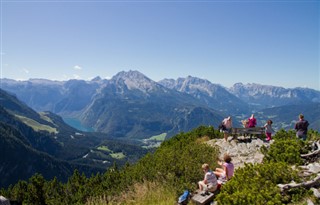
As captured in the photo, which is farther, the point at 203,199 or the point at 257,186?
the point at 203,199

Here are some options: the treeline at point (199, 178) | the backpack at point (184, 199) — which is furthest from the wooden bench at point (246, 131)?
the backpack at point (184, 199)

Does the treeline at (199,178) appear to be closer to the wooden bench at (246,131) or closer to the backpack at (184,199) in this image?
the backpack at (184,199)

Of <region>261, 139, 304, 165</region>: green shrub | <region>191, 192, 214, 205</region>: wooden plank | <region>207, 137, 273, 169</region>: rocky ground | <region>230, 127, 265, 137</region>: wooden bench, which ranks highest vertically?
<region>261, 139, 304, 165</region>: green shrub

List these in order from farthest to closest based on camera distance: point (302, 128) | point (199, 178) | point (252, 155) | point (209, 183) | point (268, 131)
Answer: point (268, 131), point (302, 128), point (252, 155), point (199, 178), point (209, 183)

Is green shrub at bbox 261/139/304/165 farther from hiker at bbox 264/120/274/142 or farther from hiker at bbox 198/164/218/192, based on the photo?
hiker at bbox 264/120/274/142

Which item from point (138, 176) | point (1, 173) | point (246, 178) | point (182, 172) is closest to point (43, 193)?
point (138, 176)

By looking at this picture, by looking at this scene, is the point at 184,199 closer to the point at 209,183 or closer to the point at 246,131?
the point at 209,183

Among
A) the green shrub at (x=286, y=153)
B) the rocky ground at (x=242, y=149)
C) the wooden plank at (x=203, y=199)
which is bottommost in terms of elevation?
the wooden plank at (x=203, y=199)

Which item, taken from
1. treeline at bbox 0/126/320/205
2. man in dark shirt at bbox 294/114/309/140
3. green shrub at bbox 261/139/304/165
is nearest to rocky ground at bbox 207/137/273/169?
treeline at bbox 0/126/320/205

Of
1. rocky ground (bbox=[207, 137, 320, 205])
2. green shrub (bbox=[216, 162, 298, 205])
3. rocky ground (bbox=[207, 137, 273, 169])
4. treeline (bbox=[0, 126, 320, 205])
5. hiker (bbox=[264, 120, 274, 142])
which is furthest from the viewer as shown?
hiker (bbox=[264, 120, 274, 142])

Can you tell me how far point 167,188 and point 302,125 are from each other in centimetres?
1261

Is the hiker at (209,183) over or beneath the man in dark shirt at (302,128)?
beneath

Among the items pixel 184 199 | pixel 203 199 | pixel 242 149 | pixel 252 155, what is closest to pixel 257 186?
pixel 203 199

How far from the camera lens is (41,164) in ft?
640
